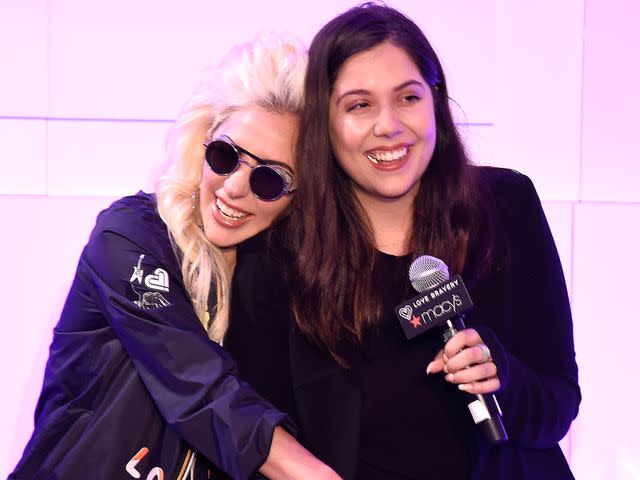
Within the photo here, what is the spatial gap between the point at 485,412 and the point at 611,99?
185 cm

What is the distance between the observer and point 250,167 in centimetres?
231

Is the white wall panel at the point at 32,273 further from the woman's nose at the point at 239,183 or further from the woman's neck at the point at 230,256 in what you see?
the woman's nose at the point at 239,183

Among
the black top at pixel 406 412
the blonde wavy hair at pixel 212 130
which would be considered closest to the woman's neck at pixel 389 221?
the black top at pixel 406 412

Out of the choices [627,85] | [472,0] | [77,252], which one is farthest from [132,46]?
[627,85]

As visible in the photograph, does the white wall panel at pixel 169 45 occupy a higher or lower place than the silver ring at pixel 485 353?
higher

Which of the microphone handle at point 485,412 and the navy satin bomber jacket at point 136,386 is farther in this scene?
the navy satin bomber jacket at point 136,386

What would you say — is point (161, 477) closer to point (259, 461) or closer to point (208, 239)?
point (259, 461)

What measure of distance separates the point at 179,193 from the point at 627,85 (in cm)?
180

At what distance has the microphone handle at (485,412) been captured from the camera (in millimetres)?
1649

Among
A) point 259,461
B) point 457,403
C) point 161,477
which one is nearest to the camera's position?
point 259,461

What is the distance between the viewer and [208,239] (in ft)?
7.59

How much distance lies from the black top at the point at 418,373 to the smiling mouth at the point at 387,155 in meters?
0.30

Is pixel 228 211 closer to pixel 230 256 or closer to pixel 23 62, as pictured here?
pixel 230 256

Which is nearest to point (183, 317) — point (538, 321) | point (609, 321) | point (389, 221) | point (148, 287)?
point (148, 287)
